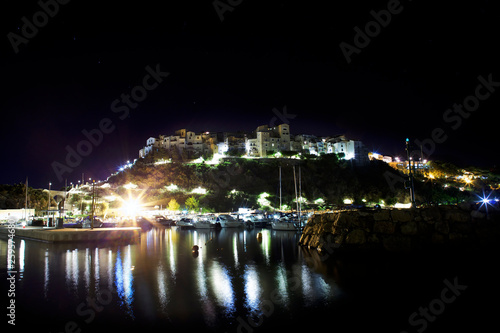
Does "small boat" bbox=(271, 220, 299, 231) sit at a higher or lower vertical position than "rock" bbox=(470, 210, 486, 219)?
lower

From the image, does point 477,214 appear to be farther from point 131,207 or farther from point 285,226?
point 131,207

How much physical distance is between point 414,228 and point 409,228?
22 cm

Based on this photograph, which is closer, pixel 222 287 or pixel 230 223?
pixel 222 287

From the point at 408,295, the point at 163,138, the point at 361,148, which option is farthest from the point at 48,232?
the point at 361,148

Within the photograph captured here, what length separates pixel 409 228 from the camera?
15.0 meters

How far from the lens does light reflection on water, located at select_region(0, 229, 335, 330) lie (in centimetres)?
791

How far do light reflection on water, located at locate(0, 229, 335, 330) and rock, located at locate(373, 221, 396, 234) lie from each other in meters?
4.33

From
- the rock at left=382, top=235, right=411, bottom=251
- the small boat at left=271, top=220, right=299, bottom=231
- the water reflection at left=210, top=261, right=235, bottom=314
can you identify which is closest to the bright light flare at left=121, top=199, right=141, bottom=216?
the small boat at left=271, top=220, right=299, bottom=231

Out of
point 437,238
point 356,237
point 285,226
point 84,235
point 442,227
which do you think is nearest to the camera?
point 437,238

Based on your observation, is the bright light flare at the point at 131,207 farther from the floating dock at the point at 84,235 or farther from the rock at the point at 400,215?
the rock at the point at 400,215

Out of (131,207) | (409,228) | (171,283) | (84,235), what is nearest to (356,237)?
(409,228)

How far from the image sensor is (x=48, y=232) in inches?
847

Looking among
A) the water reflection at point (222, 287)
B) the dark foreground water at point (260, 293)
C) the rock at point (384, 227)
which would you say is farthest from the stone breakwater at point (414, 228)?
the water reflection at point (222, 287)

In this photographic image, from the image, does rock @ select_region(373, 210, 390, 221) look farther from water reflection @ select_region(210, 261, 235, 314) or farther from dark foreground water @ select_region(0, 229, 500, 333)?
water reflection @ select_region(210, 261, 235, 314)
